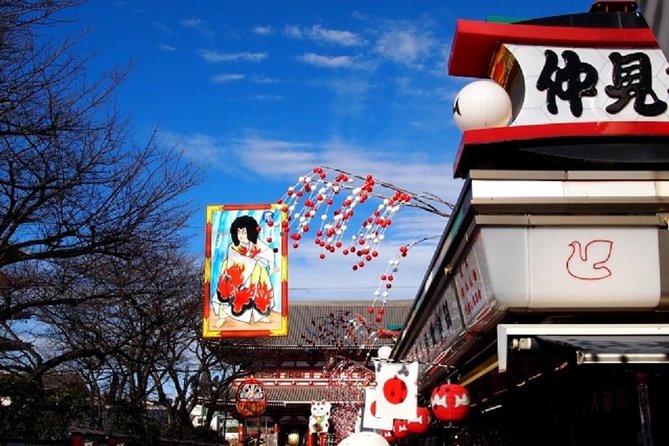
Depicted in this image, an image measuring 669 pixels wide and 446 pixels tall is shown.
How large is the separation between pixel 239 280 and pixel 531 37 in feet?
43.0

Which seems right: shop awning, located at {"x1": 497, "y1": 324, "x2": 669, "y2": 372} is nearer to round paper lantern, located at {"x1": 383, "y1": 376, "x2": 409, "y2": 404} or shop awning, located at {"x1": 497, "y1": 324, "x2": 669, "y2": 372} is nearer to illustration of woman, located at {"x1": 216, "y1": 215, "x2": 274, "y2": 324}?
round paper lantern, located at {"x1": 383, "y1": 376, "x2": 409, "y2": 404}

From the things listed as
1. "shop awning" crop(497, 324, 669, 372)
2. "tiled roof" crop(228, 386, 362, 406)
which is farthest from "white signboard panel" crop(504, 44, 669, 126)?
"tiled roof" crop(228, 386, 362, 406)

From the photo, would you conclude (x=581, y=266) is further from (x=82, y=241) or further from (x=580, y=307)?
(x=82, y=241)

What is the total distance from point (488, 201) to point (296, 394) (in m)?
37.8

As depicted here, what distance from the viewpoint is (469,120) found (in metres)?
7.32

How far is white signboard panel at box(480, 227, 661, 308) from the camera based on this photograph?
6504 mm

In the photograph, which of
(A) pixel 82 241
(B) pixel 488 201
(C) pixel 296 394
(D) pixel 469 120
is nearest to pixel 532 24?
(D) pixel 469 120

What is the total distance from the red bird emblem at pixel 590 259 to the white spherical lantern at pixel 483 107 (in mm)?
1487

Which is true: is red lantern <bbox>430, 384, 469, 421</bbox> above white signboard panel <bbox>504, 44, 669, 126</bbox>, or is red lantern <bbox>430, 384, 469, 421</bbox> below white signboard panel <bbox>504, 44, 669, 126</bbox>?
below

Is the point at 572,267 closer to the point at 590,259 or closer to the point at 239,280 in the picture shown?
the point at 590,259

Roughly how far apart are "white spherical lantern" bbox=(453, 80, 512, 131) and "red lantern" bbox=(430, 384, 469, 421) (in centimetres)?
373

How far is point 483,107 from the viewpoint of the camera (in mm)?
7266

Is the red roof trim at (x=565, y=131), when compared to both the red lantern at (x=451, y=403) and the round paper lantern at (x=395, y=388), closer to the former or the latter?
the red lantern at (x=451, y=403)

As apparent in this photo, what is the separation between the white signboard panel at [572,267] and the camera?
21.3ft
